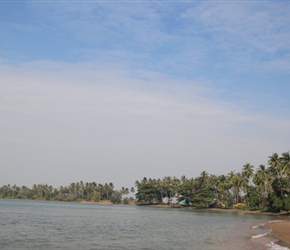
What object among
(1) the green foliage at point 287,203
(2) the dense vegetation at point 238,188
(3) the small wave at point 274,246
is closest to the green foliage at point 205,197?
(2) the dense vegetation at point 238,188

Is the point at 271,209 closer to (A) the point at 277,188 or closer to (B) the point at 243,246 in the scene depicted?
(A) the point at 277,188

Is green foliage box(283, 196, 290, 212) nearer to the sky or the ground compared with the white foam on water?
nearer to the sky

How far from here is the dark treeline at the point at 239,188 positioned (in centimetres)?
10356

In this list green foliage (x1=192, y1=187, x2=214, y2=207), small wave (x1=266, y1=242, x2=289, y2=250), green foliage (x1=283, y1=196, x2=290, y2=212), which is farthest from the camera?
green foliage (x1=192, y1=187, x2=214, y2=207)

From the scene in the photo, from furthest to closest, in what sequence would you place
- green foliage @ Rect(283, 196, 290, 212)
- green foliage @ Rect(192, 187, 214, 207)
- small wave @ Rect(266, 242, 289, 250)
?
green foliage @ Rect(192, 187, 214, 207), green foliage @ Rect(283, 196, 290, 212), small wave @ Rect(266, 242, 289, 250)

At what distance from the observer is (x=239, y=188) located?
139 meters

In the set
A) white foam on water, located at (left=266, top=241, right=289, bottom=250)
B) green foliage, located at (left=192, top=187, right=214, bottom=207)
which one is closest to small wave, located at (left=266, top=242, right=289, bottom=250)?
white foam on water, located at (left=266, top=241, right=289, bottom=250)

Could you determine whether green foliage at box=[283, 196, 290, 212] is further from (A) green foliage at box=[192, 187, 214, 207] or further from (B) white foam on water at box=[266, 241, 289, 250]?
(B) white foam on water at box=[266, 241, 289, 250]

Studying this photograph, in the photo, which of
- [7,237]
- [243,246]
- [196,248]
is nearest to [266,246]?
[243,246]

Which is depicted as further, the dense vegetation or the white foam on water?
the dense vegetation

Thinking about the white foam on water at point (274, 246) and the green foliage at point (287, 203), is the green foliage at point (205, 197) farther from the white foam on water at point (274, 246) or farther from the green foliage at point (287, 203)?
the white foam on water at point (274, 246)

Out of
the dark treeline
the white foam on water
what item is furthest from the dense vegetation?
the white foam on water

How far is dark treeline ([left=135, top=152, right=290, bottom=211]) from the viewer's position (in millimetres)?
103562

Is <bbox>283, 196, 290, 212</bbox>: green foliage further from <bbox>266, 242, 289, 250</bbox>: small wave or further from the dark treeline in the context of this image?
<bbox>266, 242, 289, 250</bbox>: small wave
